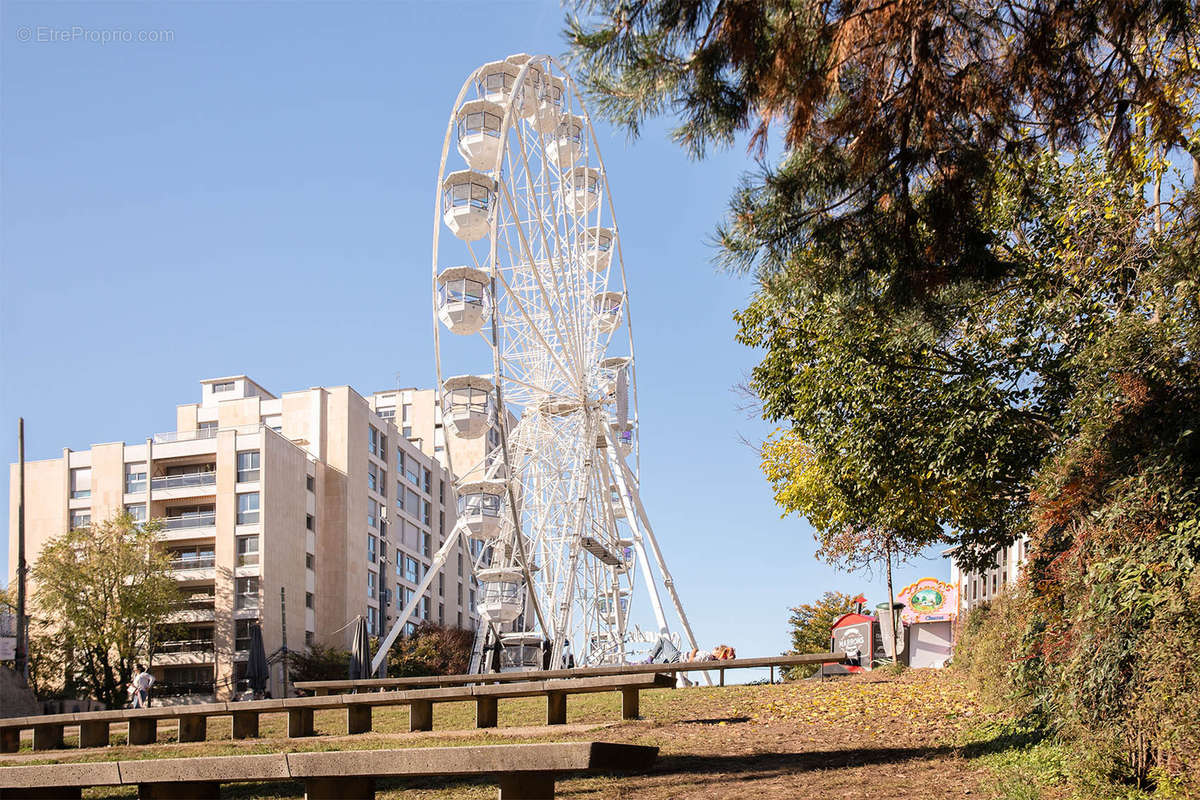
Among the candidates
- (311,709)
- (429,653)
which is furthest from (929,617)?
(311,709)

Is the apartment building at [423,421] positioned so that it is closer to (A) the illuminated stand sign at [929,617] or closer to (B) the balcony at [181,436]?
(B) the balcony at [181,436]

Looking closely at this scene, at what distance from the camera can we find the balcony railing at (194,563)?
63.2 m

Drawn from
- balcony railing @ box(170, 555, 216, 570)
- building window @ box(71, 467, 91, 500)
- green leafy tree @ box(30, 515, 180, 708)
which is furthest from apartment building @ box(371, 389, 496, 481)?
green leafy tree @ box(30, 515, 180, 708)

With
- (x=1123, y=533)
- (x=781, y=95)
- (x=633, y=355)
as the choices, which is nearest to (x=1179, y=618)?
(x=1123, y=533)

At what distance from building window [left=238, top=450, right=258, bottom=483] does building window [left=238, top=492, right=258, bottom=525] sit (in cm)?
84

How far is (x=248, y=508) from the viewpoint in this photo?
63.7 metres

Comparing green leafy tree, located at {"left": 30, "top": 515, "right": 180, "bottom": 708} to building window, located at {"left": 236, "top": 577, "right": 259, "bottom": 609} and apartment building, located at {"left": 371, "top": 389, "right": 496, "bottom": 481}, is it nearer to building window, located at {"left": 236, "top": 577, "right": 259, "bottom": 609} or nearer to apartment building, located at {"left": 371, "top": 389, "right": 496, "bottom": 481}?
building window, located at {"left": 236, "top": 577, "right": 259, "bottom": 609}

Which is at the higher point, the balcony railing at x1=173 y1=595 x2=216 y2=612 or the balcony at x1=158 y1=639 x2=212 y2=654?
the balcony railing at x1=173 y1=595 x2=216 y2=612

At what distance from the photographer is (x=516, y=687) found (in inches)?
406

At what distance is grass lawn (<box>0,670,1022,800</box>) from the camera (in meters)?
8.40

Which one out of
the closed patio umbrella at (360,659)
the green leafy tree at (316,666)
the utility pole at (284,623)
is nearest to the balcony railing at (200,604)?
the utility pole at (284,623)

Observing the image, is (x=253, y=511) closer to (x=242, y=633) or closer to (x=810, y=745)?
(x=242, y=633)

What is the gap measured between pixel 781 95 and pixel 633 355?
3183 centimetres

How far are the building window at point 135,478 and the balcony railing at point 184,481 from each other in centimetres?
78
